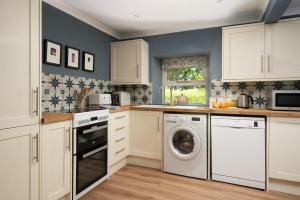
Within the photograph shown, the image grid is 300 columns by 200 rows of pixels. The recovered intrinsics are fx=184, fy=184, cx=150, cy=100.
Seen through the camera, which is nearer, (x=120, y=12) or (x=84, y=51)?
(x=120, y=12)

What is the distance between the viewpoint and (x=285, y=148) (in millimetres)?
2061

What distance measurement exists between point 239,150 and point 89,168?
1.77 m

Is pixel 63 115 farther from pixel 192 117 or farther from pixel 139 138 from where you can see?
pixel 192 117

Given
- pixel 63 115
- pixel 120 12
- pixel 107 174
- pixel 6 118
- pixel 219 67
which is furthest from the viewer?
pixel 219 67

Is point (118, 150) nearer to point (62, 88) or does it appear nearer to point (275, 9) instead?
point (62, 88)

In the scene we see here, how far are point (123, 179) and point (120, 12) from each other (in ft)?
7.42

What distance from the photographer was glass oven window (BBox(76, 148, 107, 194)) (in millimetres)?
1898

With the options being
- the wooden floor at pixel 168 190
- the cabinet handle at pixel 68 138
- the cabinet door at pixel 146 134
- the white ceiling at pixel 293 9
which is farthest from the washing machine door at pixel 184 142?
the white ceiling at pixel 293 9

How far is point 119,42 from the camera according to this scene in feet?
10.6

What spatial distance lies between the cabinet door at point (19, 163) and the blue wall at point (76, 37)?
103 cm

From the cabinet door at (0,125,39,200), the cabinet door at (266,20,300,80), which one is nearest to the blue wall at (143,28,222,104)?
the cabinet door at (266,20,300,80)

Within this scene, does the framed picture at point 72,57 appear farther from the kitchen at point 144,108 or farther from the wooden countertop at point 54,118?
the wooden countertop at point 54,118

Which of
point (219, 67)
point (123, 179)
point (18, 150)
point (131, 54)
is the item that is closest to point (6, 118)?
point (18, 150)

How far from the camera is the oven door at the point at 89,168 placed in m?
1.87
